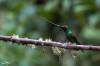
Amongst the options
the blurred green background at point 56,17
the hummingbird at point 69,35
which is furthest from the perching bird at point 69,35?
the blurred green background at point 56,17

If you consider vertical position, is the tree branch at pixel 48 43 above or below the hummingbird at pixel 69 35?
below

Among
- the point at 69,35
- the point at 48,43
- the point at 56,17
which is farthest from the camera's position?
the point at 56,17

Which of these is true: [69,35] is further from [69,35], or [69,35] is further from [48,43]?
[48,43]

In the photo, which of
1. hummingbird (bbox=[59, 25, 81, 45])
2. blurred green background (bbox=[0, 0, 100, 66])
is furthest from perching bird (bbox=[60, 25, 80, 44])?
blurred green background (bbox=[0, 0, 100, 66])

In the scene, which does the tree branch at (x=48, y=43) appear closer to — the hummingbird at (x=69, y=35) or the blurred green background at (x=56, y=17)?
the hummingbird at (x=69, y=35)

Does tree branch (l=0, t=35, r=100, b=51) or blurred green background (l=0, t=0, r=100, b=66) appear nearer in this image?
tree branch (l=0, t=35, r=100, b=51)

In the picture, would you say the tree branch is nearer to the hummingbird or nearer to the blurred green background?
the hummingbird

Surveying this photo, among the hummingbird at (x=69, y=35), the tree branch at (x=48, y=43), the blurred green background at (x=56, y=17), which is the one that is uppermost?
the blurred green background at (x=56, y=17)

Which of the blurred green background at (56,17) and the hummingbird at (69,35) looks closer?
the hummingbird at (69,35)

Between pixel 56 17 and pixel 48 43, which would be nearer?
pixel 48 43

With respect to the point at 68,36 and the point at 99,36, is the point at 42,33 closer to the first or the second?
the point at 99,36

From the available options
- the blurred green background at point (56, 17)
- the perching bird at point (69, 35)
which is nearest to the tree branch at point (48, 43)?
the perching bird at point (69, 35)

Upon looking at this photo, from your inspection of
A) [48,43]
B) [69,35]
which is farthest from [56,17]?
[48,43]
